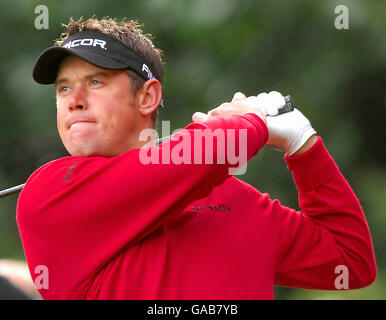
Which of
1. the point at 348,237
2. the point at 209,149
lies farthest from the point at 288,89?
the point at 209,149

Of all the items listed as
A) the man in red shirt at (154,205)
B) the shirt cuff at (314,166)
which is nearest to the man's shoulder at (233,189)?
the man in red shirt at (154,205)

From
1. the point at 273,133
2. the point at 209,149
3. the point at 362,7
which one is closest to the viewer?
the point at 209,149

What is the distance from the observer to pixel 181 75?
3691mm

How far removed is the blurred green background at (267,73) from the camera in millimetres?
3529

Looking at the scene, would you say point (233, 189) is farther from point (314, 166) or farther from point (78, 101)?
point (78, 101)

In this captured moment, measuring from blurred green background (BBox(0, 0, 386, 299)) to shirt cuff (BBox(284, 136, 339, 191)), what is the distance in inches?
80.5

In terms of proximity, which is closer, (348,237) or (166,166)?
(166,166)

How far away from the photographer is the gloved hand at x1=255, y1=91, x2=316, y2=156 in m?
1.35

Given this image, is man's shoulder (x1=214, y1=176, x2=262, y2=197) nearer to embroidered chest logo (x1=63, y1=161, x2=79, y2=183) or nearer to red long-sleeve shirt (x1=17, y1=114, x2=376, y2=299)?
red long-sleeve shirt (x1=17, y1=114, x2=376, y2=299)

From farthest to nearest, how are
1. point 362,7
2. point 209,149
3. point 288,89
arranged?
point 288,89 < point 362,7 < point 209,149

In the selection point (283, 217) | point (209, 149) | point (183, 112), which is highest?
point (183, 112)

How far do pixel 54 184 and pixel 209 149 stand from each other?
0.89 ft
